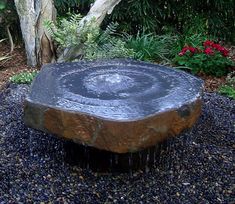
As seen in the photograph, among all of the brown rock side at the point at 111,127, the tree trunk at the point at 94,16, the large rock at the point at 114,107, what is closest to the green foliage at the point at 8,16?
the tree trunk at the point at 94,16

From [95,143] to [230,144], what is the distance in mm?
1571

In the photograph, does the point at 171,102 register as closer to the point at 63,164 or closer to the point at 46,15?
the point at 63,164

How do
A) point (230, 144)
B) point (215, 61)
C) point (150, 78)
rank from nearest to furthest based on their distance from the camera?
point (150, 78)
point (230, 144)
point (215, 61)

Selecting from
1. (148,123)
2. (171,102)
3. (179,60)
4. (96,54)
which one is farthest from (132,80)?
(179,60)

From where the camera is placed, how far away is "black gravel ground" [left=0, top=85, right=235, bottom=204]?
2.96m

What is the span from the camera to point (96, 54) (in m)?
5.05

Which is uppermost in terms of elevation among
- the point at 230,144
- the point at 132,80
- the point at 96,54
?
the point at 132,80

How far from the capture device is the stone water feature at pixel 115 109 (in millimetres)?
2705

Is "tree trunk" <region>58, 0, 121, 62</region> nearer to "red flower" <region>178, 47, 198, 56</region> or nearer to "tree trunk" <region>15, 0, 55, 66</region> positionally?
"tree trunk" <region>15, 0, 55, 66</region>

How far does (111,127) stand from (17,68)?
359 cm

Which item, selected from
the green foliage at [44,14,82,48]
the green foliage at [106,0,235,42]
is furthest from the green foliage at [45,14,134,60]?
the green foliage at [106,0,235,42]

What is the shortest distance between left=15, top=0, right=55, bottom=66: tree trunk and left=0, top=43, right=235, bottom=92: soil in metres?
0.26

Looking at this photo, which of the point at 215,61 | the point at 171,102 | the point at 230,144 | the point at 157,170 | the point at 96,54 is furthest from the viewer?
the point at 215,61

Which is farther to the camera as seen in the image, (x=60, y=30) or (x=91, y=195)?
(x=60, y=30)
